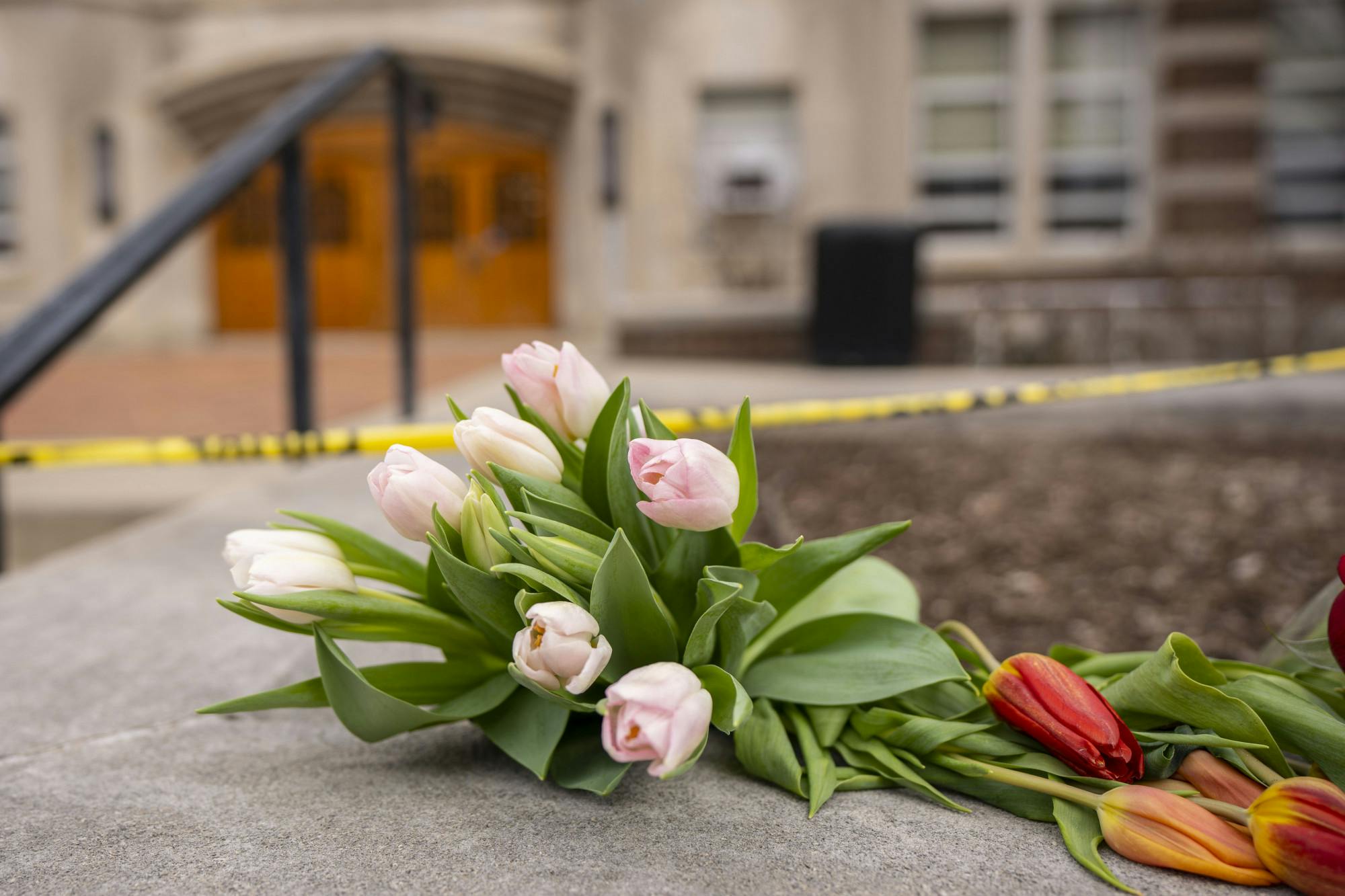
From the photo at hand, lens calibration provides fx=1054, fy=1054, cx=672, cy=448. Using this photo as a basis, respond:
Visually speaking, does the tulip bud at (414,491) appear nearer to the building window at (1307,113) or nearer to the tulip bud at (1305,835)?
the tulip bud at (1305,835)

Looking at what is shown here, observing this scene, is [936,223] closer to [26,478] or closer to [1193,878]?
[26,478]

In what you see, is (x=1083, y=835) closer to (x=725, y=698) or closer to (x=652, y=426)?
(x=725, y=698)

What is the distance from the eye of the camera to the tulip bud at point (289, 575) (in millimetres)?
766

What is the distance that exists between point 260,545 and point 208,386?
6.80 meters

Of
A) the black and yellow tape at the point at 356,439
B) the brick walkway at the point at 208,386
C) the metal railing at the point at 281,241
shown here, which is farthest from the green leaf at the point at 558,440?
the brick walkway at the point at 208,386

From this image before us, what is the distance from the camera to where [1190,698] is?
2.41ft

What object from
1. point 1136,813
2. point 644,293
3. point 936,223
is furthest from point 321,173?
point 1136,813

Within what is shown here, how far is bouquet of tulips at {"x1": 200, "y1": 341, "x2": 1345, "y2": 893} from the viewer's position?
0.69 m

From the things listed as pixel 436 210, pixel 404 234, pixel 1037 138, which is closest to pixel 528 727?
pixel 404 234

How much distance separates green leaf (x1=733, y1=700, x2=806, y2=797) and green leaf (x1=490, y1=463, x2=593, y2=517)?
0.70 ft

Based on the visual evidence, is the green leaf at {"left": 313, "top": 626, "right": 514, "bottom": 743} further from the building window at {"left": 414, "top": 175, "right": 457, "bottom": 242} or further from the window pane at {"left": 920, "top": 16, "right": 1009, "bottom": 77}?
the building window at {"left": 414, "top": 175, "right": 457, "bottom": 242}

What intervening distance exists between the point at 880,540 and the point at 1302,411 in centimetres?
393

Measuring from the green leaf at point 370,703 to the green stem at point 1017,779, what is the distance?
1.15ft

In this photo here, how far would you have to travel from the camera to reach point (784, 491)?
2994 mm
